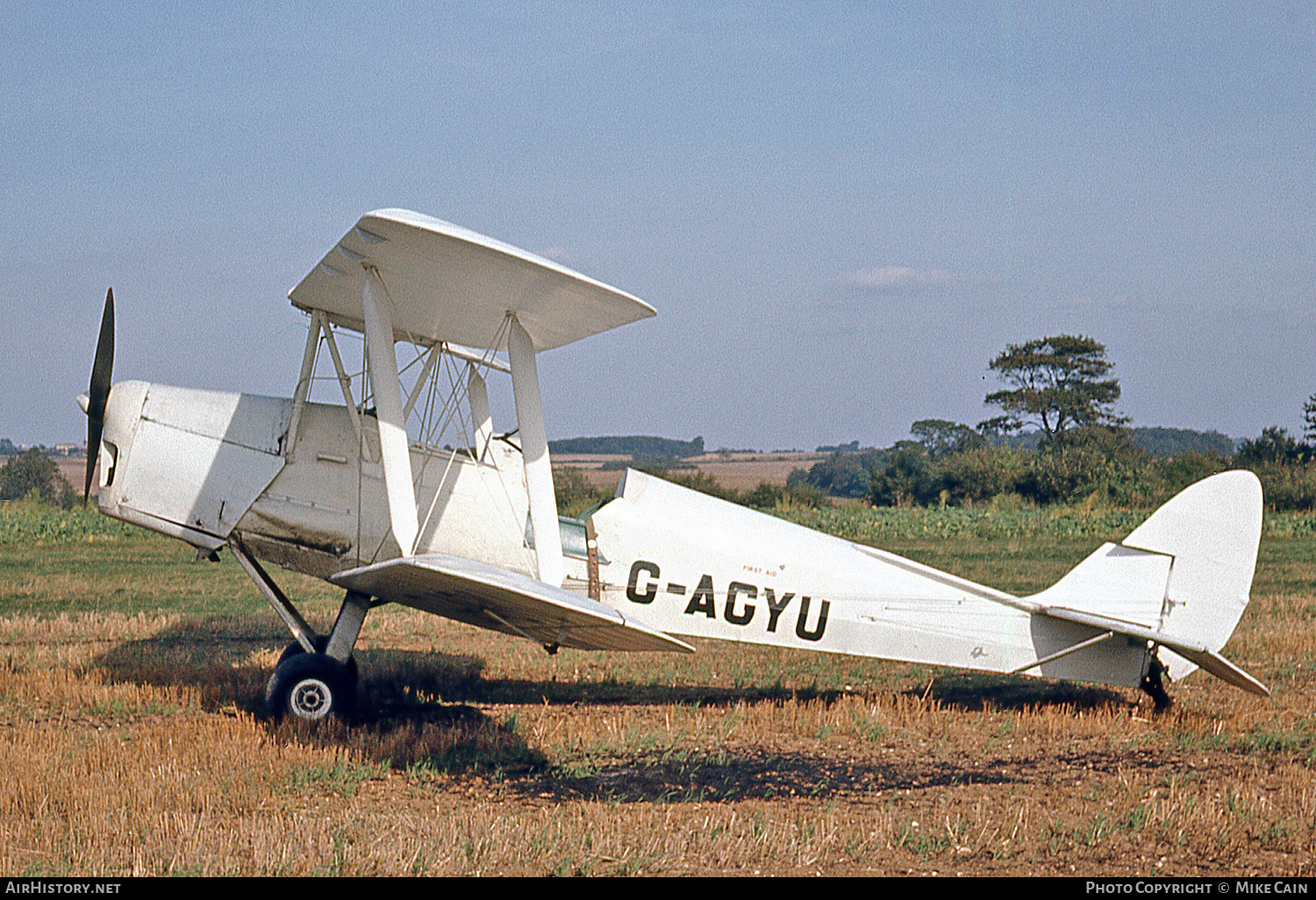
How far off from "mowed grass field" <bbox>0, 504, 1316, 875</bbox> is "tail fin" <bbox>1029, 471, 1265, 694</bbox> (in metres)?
0.69

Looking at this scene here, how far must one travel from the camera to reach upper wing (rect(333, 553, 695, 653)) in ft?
17.9

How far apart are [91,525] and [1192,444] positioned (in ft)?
317

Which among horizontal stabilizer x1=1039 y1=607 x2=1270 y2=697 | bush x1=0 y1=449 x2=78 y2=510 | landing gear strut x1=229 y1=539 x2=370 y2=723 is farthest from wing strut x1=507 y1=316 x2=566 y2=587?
bush x1=0 y1=449 x2=78 y2=510

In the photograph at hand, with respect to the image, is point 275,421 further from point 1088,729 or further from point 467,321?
point 1088,729

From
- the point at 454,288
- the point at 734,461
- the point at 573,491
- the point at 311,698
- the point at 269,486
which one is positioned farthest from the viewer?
the point at 734,461

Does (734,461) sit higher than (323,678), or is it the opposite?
(734,461)

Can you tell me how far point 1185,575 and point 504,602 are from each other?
5.05 meters

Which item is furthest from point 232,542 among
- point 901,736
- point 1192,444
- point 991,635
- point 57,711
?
point 1192,444

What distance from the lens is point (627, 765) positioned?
20.8 ft

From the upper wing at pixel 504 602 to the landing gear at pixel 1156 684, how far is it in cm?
395

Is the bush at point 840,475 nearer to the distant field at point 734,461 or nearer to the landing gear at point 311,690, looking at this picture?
the distant field at point 734,461

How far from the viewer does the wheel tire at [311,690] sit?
22.1 ft

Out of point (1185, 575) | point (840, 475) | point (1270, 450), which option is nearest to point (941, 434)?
point (840, 475)

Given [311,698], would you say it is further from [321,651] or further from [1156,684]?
[1156,684]
